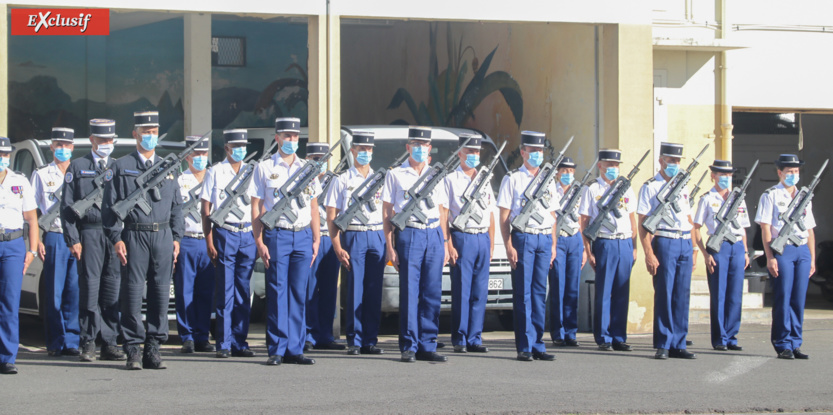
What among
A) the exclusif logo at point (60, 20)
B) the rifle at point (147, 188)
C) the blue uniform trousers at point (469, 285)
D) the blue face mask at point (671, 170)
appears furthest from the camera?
the exclusif logo at point (60, 20)

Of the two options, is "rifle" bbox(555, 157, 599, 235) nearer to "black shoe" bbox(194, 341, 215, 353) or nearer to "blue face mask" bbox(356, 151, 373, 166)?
"blue face mask" bbox(356, 151, 373, 166)

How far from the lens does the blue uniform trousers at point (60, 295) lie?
9.90 metres

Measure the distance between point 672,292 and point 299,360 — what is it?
354 centimetres

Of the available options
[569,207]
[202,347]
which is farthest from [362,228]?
[569,207]

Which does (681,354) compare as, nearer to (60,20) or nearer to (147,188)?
(147,188)

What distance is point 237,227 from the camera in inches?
393

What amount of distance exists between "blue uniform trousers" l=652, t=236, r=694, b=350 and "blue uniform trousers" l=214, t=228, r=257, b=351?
375 cm

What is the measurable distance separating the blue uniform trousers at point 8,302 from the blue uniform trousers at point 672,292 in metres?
5.59

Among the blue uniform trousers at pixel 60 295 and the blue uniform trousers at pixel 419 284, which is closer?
the blue uniform trousers at pixel 419 284

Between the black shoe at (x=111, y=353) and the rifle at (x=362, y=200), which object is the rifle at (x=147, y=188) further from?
the rifle at (x=362, y=200)

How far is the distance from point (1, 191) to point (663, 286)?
584 cm

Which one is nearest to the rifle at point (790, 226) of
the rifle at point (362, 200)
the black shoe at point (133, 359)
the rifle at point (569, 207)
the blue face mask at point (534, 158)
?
the rifle at point (569, 207)

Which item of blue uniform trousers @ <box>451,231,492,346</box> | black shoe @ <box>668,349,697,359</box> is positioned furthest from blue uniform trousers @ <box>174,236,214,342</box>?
black shoe @ <box>668,349,697,359</box>

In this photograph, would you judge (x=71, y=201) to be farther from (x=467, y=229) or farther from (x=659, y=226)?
(x=659, y=226)
